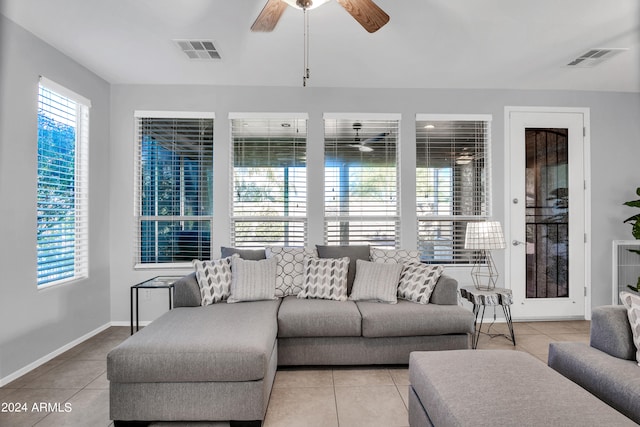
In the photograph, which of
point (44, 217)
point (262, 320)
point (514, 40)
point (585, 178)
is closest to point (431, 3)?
point (514, 40)

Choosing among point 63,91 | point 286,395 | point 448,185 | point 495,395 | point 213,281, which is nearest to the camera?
point 495,395

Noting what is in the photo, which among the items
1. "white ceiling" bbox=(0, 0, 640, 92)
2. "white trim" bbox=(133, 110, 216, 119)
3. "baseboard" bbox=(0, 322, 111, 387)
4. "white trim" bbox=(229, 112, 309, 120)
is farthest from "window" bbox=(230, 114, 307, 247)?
"baseboard" bbox=(0, 322, 111, 387)

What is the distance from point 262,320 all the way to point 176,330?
23.5 inches

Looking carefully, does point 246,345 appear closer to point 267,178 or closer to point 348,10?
point 348,10

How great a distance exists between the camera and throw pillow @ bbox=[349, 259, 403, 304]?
10.0 ft

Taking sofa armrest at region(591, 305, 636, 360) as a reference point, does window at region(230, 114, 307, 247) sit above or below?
above

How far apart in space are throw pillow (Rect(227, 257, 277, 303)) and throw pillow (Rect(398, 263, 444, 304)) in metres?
1.24

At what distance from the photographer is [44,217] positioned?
2.97 meters

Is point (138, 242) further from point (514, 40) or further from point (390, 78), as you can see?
point (514, 40)

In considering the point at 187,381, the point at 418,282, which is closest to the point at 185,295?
the point at 187,381

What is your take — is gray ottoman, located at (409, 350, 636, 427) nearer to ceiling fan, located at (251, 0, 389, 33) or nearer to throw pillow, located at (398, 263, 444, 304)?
throw pillow, located at (398, 263, 444, 304)

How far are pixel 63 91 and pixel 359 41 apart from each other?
9.23 ft

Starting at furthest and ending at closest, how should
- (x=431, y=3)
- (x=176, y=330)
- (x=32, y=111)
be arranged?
(x=32, y=111)
(x=431, y=3)
(x=176, y=330)

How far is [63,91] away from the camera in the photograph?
315 cm
